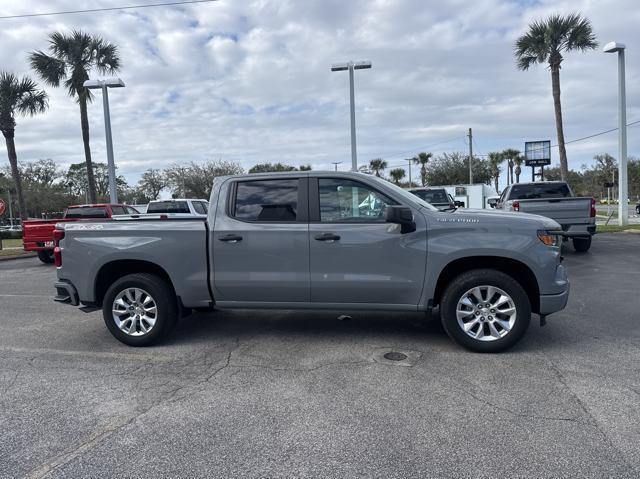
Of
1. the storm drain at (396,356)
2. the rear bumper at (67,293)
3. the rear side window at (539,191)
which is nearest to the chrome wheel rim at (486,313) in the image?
the storm drain at (396,356)

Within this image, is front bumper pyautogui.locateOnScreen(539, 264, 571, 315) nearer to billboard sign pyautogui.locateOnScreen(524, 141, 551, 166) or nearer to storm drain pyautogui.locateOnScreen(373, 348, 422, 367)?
storm drain pyautogui.locateOnScreen(373, 348, 422, 367)

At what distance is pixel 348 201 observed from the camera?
5.04m

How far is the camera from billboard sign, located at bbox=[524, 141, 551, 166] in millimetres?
40188

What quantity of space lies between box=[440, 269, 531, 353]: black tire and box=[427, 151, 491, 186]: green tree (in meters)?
55.4

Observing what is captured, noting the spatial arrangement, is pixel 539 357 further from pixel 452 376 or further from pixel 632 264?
pixel 632 264

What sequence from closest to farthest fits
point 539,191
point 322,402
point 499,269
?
point 322,402
point 499,269
point 539,191

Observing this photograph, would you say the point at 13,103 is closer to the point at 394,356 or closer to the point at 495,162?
the point at 394,356

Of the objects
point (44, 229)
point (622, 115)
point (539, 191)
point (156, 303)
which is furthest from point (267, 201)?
point (622, 115)

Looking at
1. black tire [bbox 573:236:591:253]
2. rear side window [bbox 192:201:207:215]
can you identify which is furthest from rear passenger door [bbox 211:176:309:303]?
rear side window [bbox 192:201:207:215]

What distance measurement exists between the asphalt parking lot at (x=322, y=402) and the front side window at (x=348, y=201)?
1397 mm

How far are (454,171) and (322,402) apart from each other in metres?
58.5

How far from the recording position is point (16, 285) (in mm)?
10273

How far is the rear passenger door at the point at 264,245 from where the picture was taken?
16.5 feet

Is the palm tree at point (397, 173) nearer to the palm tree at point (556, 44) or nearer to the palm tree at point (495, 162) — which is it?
the palm tree at point (495, 162)
